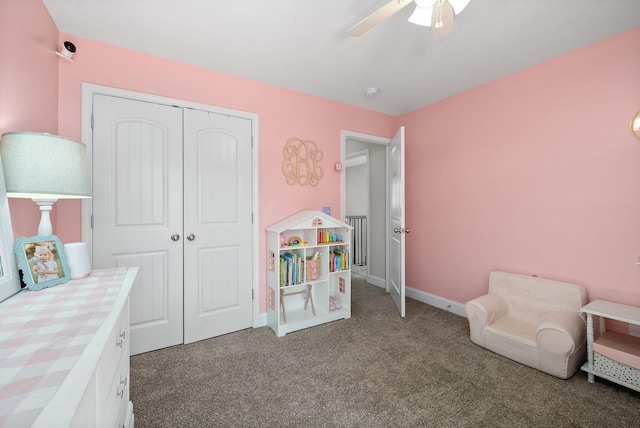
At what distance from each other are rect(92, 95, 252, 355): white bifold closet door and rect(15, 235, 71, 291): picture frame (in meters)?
0.92

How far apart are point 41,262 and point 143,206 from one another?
1084mm

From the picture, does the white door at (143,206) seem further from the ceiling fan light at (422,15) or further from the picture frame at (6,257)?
the ceiling fan light at (422,15)

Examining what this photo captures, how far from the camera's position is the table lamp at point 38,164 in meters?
1.12

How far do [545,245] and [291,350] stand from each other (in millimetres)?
2351

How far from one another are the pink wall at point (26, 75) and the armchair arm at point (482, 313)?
303 cm

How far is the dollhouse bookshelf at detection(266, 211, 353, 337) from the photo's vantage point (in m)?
2.62

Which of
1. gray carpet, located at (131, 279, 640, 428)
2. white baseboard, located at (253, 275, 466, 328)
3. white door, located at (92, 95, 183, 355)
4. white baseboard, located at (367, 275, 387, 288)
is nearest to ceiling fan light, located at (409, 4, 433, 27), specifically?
white door, located at (92, 95, 183, 355)

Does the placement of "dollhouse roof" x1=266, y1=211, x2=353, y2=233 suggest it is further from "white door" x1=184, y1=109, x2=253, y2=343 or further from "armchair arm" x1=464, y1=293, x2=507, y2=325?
"armchair arm" x1=464, y1=293, x2=507, y2=325

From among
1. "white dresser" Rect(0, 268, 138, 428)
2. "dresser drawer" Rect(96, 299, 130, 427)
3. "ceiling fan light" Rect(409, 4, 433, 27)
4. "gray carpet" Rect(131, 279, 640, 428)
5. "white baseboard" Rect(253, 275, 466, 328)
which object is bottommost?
"gray carpet" Rect(131, 279, 640, 428)

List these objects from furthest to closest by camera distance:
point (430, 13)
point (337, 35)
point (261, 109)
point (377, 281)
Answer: point (377, 281) < point (261, 109) < point (337, 35) < point (430, 13)

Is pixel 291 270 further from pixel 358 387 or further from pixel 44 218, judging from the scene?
pixel 44 218

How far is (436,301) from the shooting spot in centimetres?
329

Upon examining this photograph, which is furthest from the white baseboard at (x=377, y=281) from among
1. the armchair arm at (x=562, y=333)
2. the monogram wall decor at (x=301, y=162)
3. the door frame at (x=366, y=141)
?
the armchair arm at (x=562, y=333)

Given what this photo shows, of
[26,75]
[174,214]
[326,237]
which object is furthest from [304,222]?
[26,75]
